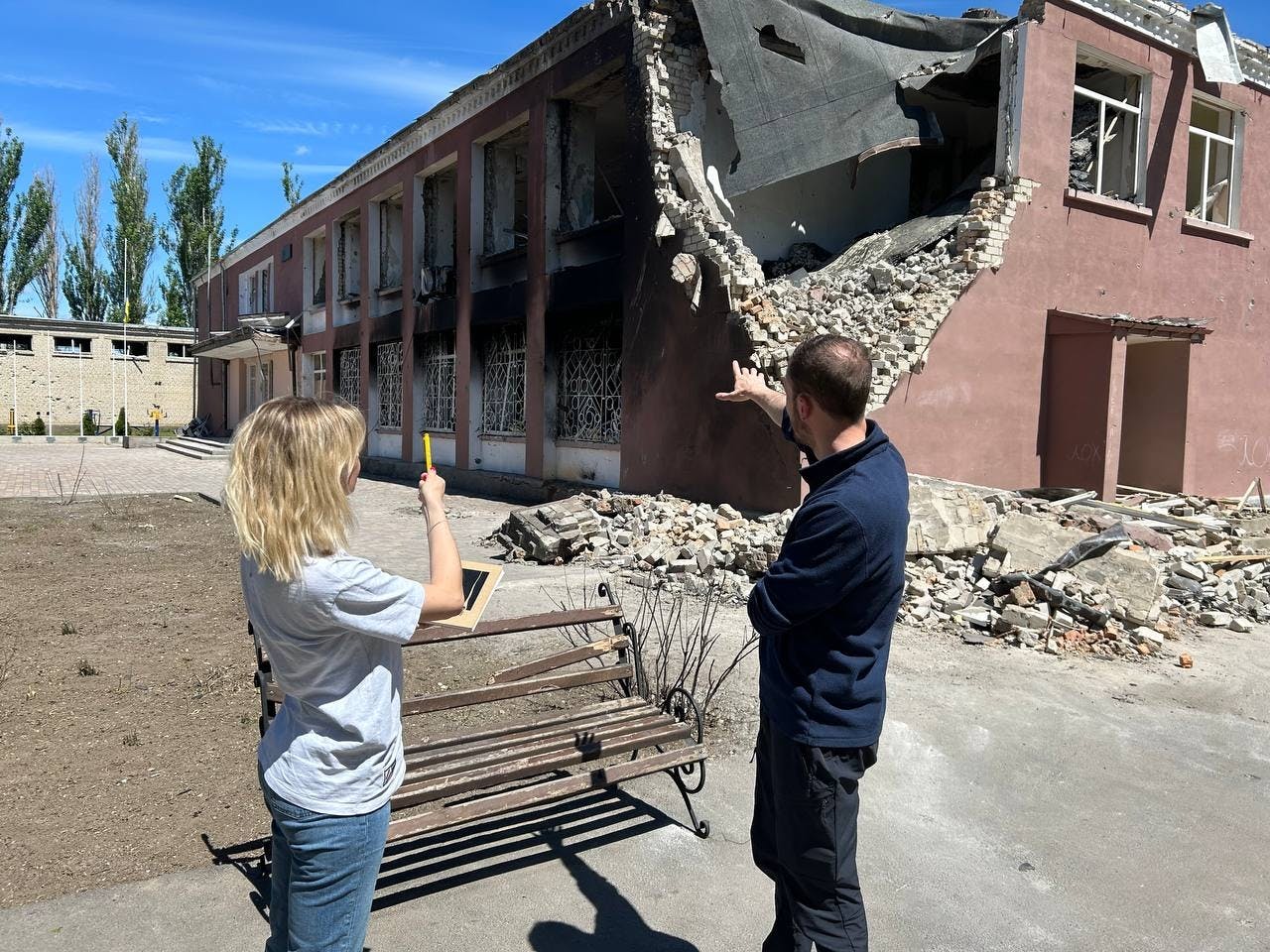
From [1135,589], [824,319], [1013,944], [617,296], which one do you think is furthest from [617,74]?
[1013,944]

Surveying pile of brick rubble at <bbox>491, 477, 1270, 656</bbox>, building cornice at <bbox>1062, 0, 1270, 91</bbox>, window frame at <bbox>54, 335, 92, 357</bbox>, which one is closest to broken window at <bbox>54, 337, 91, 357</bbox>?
window frame at <bbox>54, 335, 92, 357</bbox>

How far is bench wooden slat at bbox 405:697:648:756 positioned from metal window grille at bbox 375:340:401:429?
57.6 feet

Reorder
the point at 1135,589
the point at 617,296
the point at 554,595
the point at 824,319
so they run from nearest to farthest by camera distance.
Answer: the point at 1135,589, the point at 554,595, the point at 824,319, the point at 617,296

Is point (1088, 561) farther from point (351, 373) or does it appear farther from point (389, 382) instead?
point (351, 373)

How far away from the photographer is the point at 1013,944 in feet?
9.12

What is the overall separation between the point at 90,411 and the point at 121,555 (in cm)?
3233

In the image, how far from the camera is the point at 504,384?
53.2 feet

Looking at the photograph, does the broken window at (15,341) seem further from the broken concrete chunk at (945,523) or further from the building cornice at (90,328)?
the broken concrete chunk at (945,523)

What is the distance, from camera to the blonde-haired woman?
5.78ft

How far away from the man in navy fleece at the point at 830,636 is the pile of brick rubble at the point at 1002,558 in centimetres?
470

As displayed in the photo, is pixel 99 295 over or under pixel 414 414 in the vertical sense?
over

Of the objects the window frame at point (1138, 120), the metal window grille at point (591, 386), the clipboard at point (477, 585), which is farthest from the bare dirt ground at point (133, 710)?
the window frame at point (1138, 120)

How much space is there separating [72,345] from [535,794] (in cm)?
4199

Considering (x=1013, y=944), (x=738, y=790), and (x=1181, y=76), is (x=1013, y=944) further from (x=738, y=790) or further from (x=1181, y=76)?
(x=1181, y=76)
